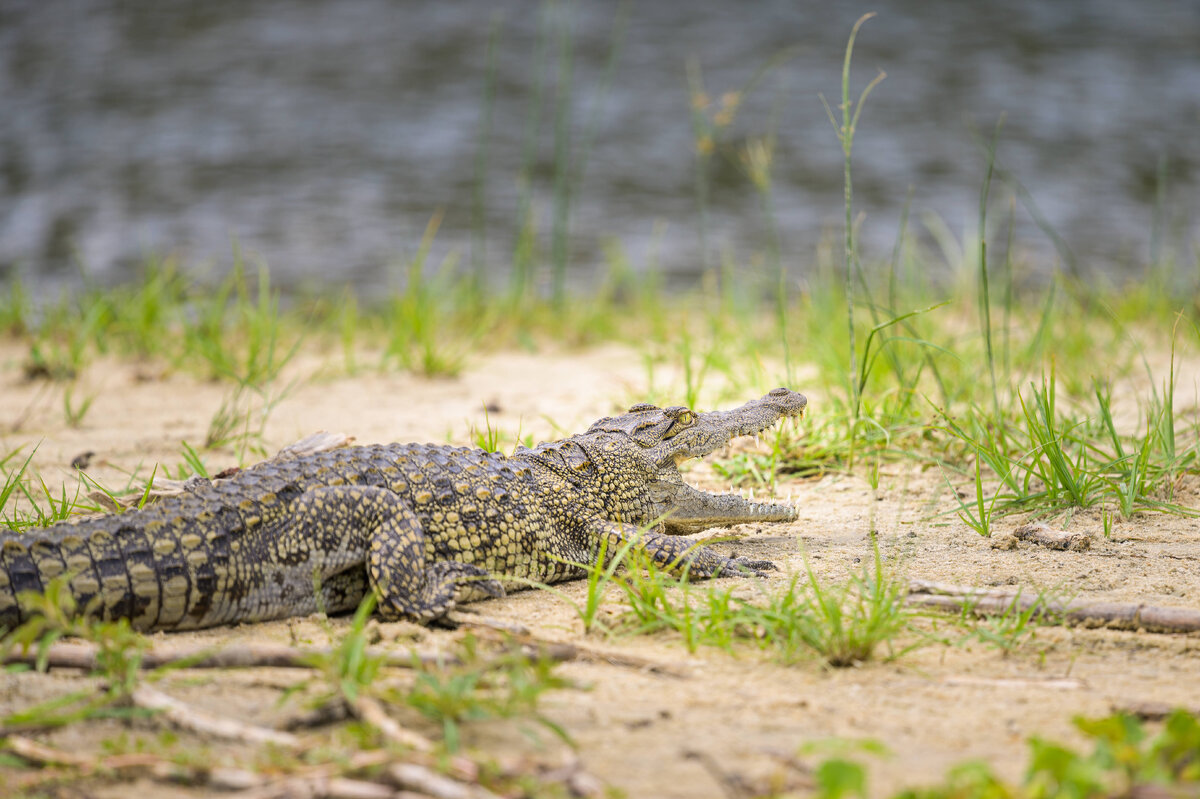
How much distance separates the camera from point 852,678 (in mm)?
2295

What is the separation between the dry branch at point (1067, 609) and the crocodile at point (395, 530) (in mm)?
615

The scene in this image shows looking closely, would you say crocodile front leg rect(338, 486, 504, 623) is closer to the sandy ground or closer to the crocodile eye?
the sandy ground

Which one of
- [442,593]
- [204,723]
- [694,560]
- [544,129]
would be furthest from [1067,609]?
[544,129]

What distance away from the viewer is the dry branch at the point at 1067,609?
2469 mm

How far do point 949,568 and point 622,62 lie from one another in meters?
17.2

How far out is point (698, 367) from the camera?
585cm

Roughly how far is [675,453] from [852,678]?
51.9 inches

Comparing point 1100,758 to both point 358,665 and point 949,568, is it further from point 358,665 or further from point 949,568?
point 358,665

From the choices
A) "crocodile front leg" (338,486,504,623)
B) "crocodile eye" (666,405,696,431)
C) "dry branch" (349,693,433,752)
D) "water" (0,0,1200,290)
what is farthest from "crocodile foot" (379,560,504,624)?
"water" (0,0,1200,290)

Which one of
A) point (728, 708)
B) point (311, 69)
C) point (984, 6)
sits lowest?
point (728, 708)

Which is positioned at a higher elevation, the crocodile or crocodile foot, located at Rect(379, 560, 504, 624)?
the crocodile

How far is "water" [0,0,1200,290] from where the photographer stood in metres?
11.6

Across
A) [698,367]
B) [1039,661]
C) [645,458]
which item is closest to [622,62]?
[698,367]

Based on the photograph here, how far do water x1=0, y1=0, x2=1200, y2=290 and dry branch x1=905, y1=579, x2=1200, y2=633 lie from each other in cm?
504
